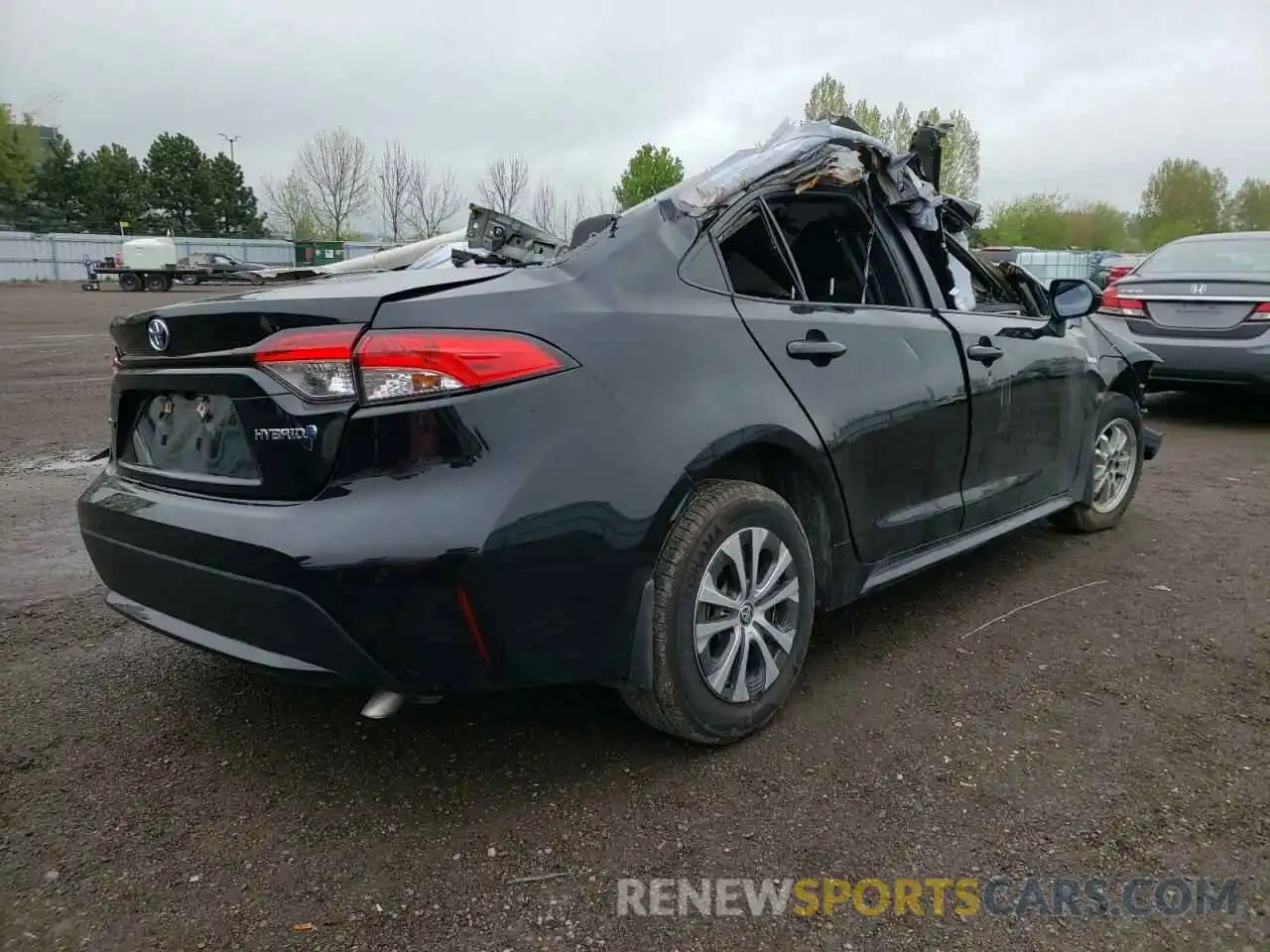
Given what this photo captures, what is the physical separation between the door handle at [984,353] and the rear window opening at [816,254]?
321mm

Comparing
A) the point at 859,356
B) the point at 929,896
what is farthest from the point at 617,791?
the point at 859,356

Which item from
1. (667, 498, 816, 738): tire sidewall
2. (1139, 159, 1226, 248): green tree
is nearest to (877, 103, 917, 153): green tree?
(1139, 159, 1226, 248): green tree

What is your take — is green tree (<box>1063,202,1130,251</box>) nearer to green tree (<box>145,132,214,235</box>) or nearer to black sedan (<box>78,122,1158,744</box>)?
green tree (<box>145,132,214,235</box>)

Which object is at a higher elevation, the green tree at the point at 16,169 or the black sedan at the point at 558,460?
the green tree at the point at 16,169

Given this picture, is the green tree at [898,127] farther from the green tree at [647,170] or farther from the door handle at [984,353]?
the door handle at [984,353]

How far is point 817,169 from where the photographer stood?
10.4ft

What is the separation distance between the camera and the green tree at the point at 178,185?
70375 mm

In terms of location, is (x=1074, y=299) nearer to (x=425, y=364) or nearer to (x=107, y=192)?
(x=425, y=364)

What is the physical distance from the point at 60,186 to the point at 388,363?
79.6 meters

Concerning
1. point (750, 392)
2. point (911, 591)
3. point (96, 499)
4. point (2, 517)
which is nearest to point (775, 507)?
point (750, 392)

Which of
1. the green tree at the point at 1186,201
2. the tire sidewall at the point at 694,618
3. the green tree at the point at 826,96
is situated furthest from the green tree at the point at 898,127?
the tire sidewall at the point at 694,618

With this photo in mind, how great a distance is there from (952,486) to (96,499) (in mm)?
2729

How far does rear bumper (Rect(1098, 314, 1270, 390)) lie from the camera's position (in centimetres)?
729

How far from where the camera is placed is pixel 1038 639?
3.49 m
